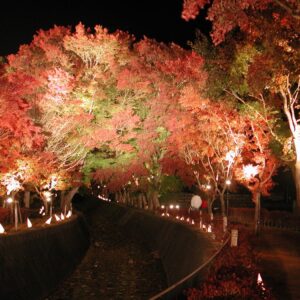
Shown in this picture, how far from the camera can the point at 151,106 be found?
33.9 metres

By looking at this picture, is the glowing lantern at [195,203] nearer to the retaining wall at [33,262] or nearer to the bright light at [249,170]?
the bright light at [249,170]

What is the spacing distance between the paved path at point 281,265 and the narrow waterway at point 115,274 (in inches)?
210

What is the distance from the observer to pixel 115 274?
24.5m

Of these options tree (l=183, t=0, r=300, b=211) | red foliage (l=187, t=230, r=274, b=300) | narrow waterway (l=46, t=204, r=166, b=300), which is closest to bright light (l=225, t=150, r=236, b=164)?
narrow waterway (l=46, t=204, r=166, b=300)

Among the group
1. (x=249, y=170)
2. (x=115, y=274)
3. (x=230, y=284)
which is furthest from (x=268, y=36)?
(x=249, y=170)

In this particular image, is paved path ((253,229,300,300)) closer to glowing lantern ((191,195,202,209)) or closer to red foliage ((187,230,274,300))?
red foliage ((187,230,274,300))

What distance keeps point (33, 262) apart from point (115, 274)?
6841mm

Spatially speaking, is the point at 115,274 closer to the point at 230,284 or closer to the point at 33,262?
the point at 33,262

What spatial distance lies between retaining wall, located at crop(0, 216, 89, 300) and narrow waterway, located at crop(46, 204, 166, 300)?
65 centimetres

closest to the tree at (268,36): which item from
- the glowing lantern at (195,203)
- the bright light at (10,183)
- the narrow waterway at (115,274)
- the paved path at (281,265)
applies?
the paved path at (281,265)

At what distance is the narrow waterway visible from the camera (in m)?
20.5

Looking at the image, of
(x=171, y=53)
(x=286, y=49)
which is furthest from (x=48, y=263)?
(x=171, y=53)

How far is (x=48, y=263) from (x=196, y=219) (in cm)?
1303

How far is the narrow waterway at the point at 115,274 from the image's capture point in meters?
20.5
